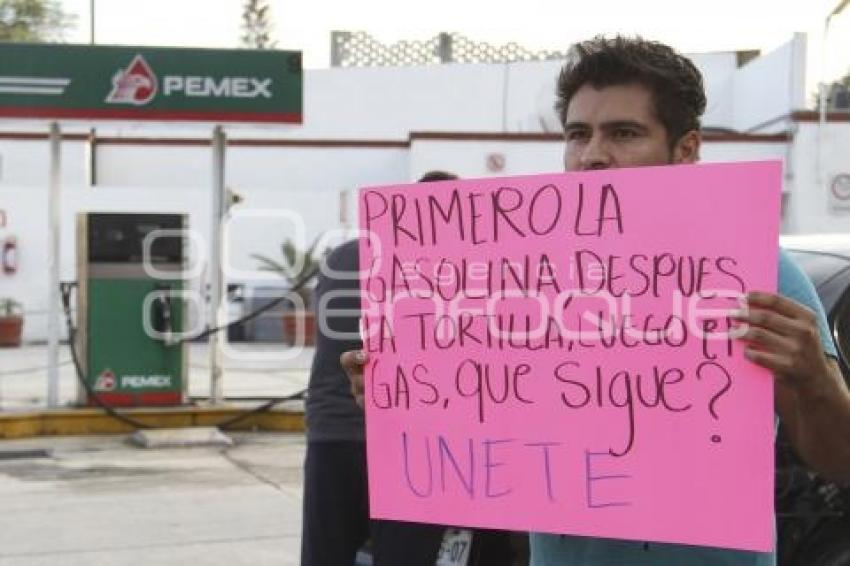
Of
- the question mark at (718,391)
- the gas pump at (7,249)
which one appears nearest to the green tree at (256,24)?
the gas pump at (7,249)

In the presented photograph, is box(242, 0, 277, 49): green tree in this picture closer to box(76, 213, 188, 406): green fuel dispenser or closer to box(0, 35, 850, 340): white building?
box(0, 35, 850, 340): white building

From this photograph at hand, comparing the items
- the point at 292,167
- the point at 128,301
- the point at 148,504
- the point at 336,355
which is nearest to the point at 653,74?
the point at 336,355

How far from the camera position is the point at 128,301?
35.4ft

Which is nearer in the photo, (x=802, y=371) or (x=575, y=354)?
(x=802, y=371)

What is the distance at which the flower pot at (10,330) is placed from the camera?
829 inches

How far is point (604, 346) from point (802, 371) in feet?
1.28

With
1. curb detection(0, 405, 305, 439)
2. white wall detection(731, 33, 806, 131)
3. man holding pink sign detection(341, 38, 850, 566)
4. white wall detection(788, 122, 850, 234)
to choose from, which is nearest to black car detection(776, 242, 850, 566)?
man holding pink sign detection(341, 38, 850, 566)

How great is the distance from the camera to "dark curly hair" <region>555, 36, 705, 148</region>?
2133 millimetres

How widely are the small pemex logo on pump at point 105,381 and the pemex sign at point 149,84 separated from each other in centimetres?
230

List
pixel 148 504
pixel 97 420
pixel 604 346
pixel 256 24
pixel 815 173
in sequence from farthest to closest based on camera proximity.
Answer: pixel 256 24 < pixel 815 173 < pixel 97 420 < pixel 148 504 < pixel 604 346

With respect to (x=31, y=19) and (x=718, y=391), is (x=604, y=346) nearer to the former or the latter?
(x=718, y=391)

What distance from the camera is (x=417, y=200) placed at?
236cm

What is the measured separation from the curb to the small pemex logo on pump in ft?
0.72

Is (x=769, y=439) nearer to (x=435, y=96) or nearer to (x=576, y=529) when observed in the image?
Answer: (x=576, y=529)
